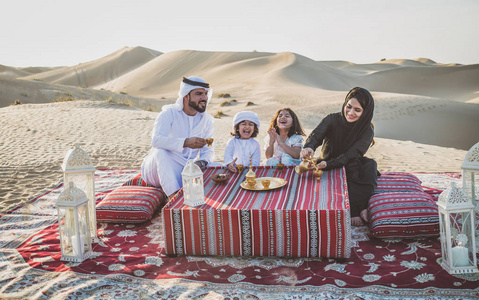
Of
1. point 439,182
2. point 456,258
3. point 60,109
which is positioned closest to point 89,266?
point 456,258

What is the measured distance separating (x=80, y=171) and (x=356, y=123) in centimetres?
290

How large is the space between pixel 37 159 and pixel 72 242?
198 inches

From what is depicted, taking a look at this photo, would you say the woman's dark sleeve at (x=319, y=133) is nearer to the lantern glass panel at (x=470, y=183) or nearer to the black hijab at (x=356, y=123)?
the black hijab at (x=356, y=123)

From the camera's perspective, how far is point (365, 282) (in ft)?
9.16

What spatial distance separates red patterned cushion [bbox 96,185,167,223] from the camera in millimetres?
4145

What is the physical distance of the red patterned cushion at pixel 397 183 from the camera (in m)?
4.25

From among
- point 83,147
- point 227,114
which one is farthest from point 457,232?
point 227,114

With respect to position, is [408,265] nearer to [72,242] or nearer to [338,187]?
[338,187]

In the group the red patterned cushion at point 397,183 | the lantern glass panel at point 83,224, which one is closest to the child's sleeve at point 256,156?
the red patterned cushion at point 397,183

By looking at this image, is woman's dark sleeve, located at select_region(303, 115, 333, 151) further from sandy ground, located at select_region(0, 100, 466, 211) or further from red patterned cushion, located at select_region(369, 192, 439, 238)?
sandy ground, located at select_region(0, 100, 466, 211)

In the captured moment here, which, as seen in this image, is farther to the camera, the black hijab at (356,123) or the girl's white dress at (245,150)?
the girl's white dress at (245,150)

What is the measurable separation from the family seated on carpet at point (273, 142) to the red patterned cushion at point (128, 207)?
0.25 m

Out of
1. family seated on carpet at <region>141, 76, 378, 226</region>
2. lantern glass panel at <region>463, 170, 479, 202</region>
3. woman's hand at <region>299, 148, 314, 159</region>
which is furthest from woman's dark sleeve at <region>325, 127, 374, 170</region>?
lantern glass panel at <region>463, 170, 479, 202</region>

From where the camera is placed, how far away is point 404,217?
139 inches
